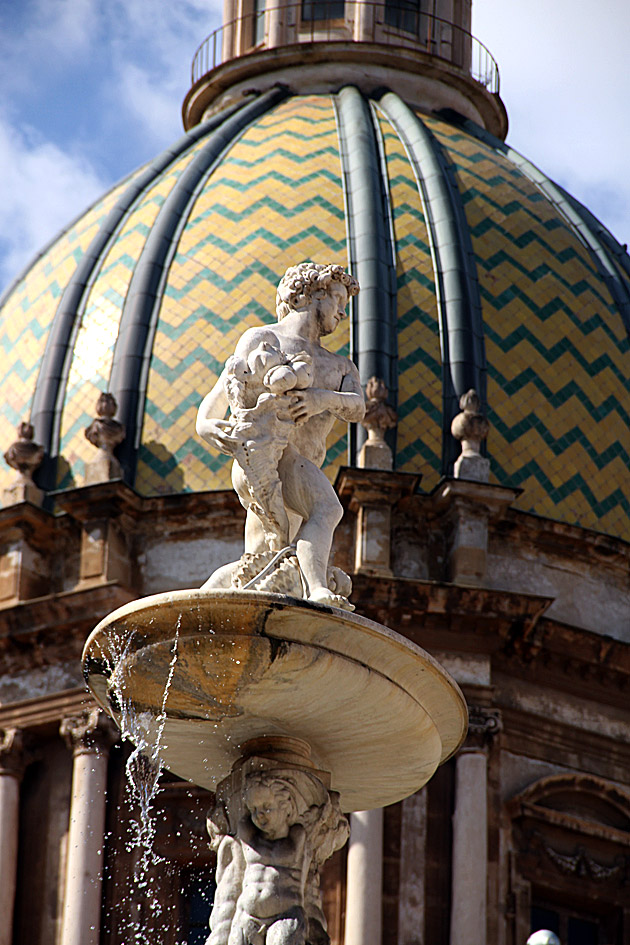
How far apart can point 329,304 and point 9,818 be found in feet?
48.2

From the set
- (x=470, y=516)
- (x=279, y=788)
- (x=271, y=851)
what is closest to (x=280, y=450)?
(x=279, y=788)

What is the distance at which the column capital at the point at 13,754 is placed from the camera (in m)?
27.3

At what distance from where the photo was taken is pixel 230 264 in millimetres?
30734

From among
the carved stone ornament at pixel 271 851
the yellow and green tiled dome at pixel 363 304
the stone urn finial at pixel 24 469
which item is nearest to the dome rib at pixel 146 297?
the yellow and green tiled dome at pixel 363 304

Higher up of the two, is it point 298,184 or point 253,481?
point 298,184

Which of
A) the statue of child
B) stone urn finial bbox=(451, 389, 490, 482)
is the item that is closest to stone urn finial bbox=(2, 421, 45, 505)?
stone urn finial bbox=(451, 389, 490, 482)

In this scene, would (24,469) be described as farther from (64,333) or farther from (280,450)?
(280,450)

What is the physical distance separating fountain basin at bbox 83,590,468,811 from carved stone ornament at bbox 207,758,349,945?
35 centimetres

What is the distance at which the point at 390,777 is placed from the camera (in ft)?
44.6

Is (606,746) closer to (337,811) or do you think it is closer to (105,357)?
(105,357)

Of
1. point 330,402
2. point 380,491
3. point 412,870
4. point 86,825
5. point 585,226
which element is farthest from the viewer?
point 585,226

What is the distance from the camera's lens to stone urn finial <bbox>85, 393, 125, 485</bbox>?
28391 millimetres

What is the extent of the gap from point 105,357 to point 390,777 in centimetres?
1738

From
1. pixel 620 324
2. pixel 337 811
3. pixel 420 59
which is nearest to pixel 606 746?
pixel 620 324
